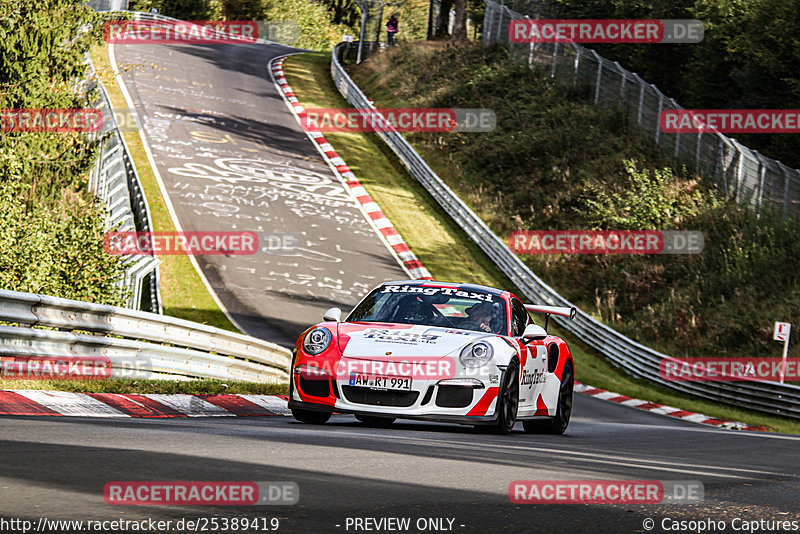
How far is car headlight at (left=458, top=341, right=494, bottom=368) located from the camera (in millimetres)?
9430

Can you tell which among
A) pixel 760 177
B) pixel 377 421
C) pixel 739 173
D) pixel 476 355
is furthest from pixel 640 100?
pixel 476 355

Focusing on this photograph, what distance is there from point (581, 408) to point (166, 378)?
9330mm

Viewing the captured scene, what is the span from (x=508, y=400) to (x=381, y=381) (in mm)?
1289

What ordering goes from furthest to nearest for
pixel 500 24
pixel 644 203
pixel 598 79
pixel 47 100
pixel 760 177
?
pixel 500 24 < pixel 598 79 < pixel 644 203 < pixel 760 177 < pixel 47 100

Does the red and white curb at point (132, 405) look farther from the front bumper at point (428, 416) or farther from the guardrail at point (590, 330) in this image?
the guardrail at point (590, 330)

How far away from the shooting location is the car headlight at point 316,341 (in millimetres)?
9586

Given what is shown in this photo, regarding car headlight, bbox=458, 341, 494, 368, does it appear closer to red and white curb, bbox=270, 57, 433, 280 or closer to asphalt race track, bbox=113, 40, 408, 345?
asphalt race track, bbox=113, 40, 408, 345

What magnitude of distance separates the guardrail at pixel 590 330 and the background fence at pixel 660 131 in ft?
20.7

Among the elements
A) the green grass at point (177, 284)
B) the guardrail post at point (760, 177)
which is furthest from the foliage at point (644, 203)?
the green grass at point (177, 284)

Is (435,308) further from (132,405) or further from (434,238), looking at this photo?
(434,238)

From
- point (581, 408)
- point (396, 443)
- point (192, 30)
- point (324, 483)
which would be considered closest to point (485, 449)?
point (396, 443)

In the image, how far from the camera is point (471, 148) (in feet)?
133

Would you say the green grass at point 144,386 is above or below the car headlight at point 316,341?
below

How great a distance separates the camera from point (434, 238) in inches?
1273
